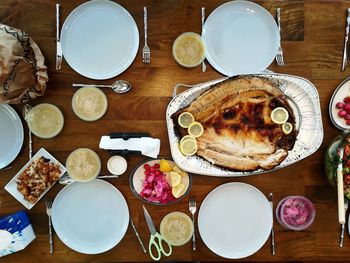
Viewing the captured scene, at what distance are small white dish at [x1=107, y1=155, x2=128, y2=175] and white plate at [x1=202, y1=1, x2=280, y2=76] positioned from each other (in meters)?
0.59

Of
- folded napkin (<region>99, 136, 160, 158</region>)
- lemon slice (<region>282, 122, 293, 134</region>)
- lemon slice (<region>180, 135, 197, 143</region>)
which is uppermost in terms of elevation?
lemon slice (<region>282, 122, 293, 134</region>)

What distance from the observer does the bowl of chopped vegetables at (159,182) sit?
1632mm

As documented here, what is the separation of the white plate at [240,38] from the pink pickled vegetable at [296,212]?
A: 2.03 ft

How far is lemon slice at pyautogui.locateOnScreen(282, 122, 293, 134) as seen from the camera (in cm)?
165

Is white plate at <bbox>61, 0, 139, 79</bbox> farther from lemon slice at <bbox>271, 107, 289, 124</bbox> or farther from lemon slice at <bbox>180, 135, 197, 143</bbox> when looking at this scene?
lemon slice at <bbox>271, 107, 289, 124</bbox>

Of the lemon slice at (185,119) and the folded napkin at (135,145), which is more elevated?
the lemon slice at (185,119)

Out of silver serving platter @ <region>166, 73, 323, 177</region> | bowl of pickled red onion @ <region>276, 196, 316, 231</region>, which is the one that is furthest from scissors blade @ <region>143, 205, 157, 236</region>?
bowl of pickled red onion @ <region>276, 196, 316, 231</region>

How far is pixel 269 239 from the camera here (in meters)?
1.71

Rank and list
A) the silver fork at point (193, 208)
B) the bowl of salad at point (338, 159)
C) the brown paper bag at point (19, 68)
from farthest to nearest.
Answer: the silver fork at point (193, 208) < the bowl of salad at point (338, 159) < the brown paper bag at point (19, 68)

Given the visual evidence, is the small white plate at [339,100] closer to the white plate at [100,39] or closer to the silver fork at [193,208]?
the silver fork at [193,208]

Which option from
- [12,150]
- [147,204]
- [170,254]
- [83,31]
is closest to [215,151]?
[147,204]

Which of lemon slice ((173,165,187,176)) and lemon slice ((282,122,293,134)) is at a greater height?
lemon slice ((282,122,293,134))

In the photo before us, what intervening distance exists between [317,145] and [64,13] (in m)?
1.25

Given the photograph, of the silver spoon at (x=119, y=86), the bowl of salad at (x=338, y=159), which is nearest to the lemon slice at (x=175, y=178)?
the silver spoon at (x=119, y=86)
